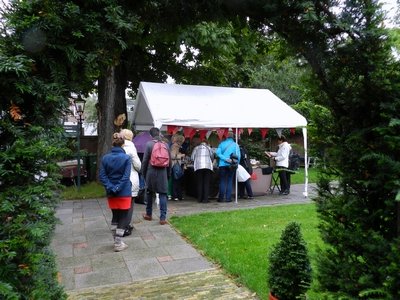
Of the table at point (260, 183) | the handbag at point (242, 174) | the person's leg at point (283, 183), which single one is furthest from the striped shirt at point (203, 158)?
the person's leg at point (283, 183)

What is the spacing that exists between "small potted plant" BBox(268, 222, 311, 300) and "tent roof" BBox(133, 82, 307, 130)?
5.74 m

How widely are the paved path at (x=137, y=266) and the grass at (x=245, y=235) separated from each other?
17cm

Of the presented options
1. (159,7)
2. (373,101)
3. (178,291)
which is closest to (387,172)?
(373,101)

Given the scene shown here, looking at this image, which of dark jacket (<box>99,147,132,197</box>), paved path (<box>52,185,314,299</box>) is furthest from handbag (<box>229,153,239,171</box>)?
dark jacket (<box>99,147,132,197</box>)

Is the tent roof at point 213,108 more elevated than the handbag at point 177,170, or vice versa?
the tent roof at point 213,108

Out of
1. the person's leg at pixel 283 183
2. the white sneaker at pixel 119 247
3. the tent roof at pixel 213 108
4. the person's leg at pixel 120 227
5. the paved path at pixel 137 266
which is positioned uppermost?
the tent roof at pixel 213 108

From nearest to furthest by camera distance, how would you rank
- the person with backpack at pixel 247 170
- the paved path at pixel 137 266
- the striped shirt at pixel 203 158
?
the paved path at pixel 137 266 < the striped shirt at pixel 203 158 < the person with backpack at pixel 247 170

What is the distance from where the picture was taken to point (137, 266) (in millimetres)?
5188

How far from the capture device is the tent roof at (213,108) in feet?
30.7

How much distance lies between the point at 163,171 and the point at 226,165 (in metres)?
2.90

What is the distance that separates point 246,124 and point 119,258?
17.7 ft

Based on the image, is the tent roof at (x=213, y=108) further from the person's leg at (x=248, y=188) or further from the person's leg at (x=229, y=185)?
the person's leg at (x=248, y=188)

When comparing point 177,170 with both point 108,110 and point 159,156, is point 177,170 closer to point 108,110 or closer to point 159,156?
point 159,156

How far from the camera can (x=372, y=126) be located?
7.76ft
